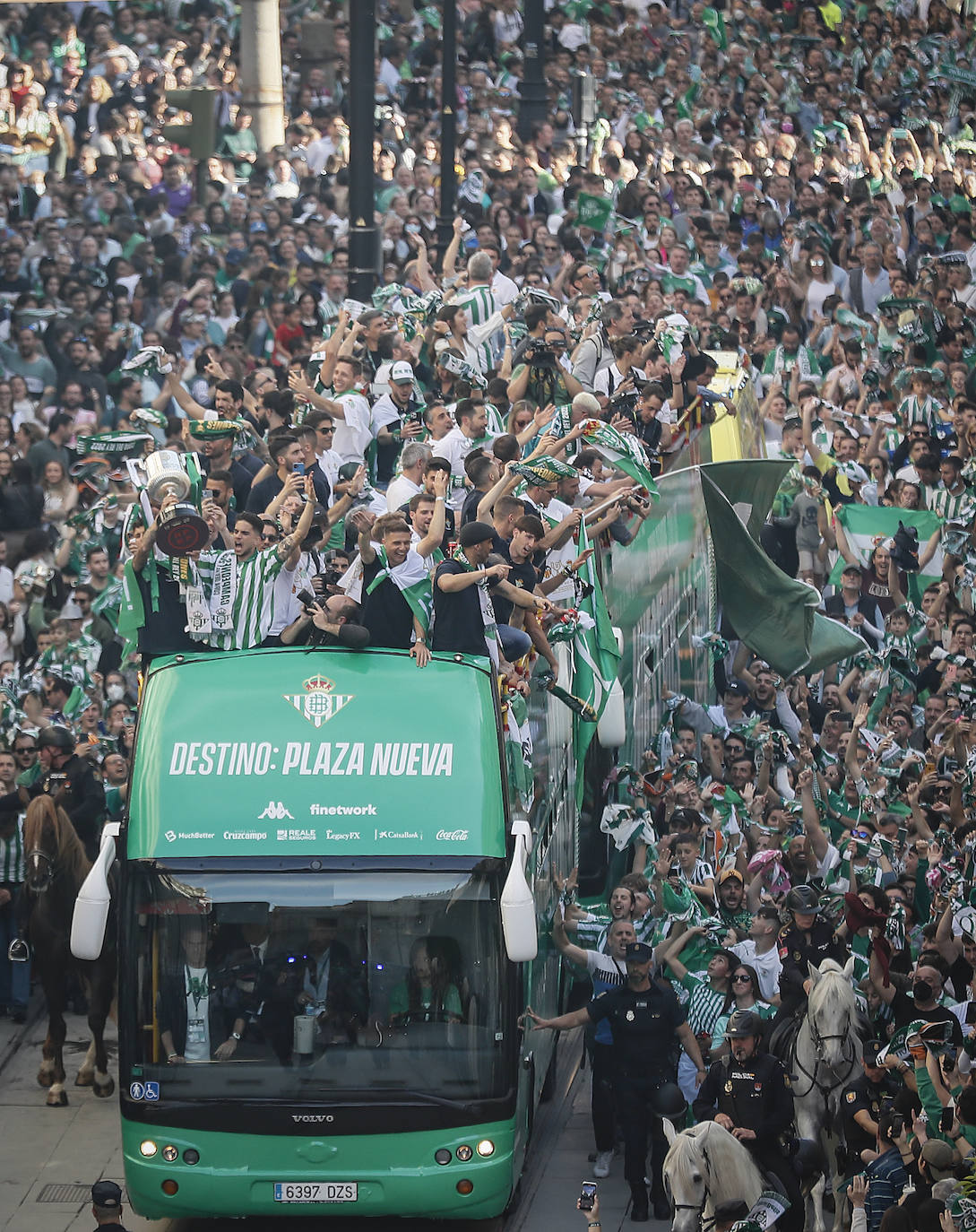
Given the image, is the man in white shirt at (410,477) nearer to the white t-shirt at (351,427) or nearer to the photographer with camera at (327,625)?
the photographer with camera at (327,625)

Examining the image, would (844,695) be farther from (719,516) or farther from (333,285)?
(333,285)

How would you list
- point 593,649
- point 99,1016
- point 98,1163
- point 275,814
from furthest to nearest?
1. point 99,1016
2. point 593,649
3. point 98,1163
4. point 275,814

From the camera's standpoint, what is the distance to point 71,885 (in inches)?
618

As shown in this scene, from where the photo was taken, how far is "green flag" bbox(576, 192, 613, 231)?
29328 millimetres

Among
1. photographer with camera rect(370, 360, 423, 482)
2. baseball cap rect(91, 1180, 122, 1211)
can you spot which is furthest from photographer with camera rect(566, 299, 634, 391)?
baseball cap rect(91, 1180, 122, 1211)

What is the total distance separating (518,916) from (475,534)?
7.51 feet

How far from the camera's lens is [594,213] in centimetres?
2938

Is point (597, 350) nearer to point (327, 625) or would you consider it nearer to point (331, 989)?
point (327, 625)

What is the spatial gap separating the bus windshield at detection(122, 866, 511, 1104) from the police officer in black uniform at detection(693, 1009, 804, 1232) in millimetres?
1173

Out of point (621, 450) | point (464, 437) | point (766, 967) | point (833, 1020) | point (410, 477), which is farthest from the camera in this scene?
point (464, 437)

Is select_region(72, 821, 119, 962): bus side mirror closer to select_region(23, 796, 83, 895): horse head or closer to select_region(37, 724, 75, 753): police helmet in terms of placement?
select_region(23, 796, 83, 895): horse head

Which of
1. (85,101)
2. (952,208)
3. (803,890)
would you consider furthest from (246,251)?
(803,890)

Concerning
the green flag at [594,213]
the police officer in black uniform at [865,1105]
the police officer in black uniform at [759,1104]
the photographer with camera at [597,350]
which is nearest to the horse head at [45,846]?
the police officer in black uniform at [759,1104]

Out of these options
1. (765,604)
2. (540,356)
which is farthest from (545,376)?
(765,604)
